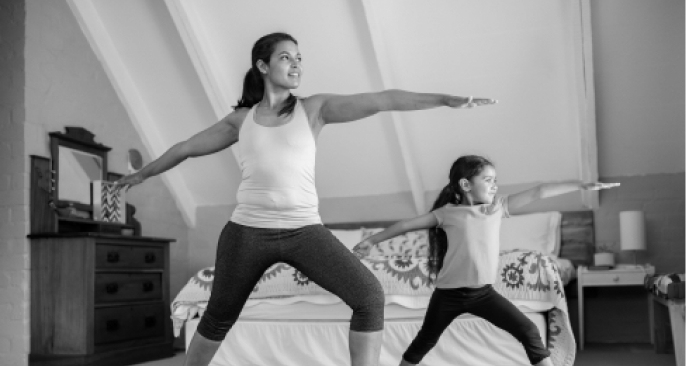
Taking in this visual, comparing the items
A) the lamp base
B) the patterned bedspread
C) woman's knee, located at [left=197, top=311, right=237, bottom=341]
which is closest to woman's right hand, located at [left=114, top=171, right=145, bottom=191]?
woman's knee, located at [left=197, top=311, right=237, bottom=341]

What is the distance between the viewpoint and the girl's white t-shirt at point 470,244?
265 cm

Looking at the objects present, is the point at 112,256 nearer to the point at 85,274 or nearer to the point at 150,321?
the point at 85,274

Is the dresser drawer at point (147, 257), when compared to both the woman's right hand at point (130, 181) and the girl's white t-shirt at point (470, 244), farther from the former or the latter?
the girl's white t-shirt at point (470, 244)

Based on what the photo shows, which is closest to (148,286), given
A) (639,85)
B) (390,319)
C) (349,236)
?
(349,236)

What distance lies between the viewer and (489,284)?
8.73ft

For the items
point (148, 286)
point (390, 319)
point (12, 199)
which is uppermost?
point (12, 199)

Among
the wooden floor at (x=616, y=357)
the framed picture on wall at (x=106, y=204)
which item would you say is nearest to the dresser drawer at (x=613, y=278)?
the wooden floor at (x=616, y=357)

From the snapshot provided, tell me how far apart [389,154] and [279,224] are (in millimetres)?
3395

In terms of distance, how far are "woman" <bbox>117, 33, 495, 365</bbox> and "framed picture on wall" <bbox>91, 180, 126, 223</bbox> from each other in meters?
2.61

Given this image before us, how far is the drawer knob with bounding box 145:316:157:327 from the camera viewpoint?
4520 mm

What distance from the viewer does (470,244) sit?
2682 millimetres

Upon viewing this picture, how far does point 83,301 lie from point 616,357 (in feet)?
9.99

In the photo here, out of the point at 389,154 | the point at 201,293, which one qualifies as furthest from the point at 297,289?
the point at 389,154

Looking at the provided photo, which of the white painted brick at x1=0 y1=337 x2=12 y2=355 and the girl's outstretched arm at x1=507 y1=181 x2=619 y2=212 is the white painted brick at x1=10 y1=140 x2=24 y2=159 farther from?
the girl's outstretched arm at x1=507 y1=181 x2=619 y2=212
